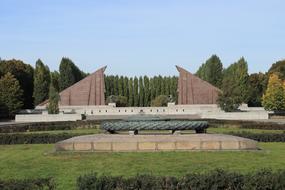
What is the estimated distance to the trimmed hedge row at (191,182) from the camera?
6.14 meters

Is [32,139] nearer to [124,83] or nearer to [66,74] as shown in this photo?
[66,74]

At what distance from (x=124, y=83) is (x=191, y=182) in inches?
2470

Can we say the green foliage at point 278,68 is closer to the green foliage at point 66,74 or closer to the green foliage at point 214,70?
the green foliage at point 214,70

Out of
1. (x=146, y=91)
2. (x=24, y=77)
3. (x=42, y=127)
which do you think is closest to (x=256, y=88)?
(x=146, y=91)

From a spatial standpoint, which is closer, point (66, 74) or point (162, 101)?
point (162, 101)

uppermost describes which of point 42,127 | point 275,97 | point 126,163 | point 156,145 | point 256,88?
point 256,88

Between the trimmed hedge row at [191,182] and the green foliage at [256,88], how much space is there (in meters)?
51.3

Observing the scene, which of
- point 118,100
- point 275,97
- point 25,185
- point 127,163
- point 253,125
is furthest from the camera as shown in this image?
point 118,100

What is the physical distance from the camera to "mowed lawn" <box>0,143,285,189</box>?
9.35m

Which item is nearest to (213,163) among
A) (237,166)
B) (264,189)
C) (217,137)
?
(237,166)

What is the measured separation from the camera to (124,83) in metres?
68.8

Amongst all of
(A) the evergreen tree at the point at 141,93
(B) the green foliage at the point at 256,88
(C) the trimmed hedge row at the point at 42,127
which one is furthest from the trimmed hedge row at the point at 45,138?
(A) the evergreen tree at the point at 141,93

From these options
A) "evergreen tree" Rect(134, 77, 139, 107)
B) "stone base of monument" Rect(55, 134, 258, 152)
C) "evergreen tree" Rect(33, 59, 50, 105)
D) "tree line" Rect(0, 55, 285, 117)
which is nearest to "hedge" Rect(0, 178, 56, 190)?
"stone base of monument" Rect(55, 134, 258, 152)

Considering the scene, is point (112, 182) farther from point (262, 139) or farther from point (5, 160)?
point (262, 139)
